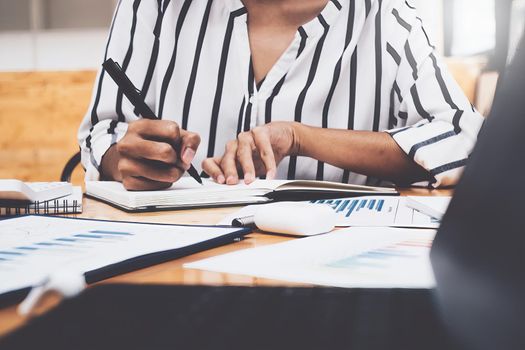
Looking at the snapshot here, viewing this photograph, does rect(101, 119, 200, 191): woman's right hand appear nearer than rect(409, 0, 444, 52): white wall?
Yes

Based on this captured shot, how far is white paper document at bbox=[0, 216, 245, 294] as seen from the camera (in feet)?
1.17

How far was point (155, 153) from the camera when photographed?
0.74 metres

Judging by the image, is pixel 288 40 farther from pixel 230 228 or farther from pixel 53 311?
pixel 53 311

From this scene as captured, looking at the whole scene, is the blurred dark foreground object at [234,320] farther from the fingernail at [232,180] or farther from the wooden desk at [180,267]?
the fingernail at [232,180]

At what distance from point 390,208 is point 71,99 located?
2.15m

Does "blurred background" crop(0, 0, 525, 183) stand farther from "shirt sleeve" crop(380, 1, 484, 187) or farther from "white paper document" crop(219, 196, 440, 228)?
"white paper document" crop(219, 196, 440, 228)

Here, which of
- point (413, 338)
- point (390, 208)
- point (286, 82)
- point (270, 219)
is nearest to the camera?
point (413, 338)

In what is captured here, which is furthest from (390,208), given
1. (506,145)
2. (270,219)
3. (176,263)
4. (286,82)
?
(286,82)

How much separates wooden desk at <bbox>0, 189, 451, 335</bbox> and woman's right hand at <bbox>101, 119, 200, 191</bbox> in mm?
65

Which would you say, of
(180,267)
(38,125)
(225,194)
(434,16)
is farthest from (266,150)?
(434,16)

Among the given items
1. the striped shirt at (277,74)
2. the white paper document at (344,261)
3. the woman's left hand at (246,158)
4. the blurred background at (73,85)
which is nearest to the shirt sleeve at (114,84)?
the striped shirt at (277,74)

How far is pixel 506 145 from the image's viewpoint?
235 millimetres

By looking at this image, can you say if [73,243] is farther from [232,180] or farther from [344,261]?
[232,180]

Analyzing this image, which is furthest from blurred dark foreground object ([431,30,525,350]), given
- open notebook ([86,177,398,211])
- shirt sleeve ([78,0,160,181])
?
shirt sleeve ([78,0,160,181])
